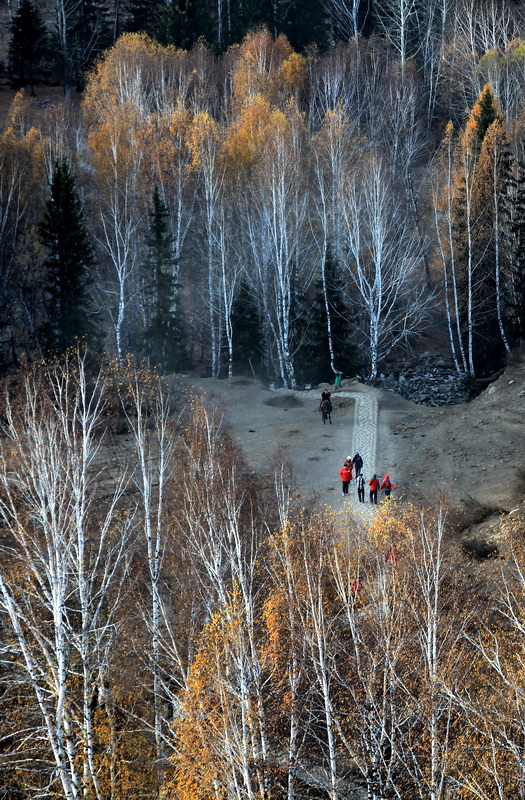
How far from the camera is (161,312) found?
4053 centimetres

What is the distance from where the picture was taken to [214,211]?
43.1m

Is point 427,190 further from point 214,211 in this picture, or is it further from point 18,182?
point 18,182

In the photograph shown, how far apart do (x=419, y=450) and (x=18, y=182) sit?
2516cm

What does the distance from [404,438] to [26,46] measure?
47.9 m

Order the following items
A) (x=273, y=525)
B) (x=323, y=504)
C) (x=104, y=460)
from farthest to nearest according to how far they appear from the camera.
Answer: (x=104, y=460) < (x=323, y=504) < (x=273, y=525)

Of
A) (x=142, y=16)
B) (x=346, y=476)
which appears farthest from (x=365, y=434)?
(x=142, y=16)

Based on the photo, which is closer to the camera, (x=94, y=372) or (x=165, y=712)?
(x=165, y=712)

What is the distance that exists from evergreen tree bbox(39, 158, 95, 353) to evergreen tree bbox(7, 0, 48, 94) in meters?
29.3

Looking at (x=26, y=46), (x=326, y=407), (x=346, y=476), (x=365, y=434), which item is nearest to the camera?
(x=346, y=476)

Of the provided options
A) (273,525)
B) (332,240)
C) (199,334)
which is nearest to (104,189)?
(199,334)

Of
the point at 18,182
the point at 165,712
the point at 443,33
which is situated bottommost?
the point at 165,712

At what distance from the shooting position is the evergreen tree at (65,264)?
3634cm

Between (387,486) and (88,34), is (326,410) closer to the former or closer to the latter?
(387,486)

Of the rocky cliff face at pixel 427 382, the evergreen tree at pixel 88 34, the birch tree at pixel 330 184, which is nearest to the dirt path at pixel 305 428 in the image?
the rocky cliff face at pixel 427 382
